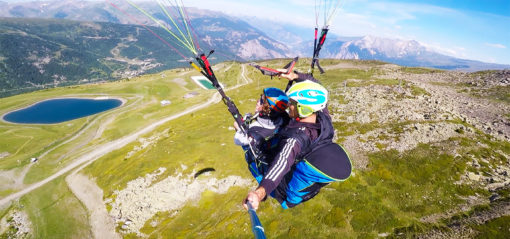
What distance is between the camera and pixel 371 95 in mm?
57094

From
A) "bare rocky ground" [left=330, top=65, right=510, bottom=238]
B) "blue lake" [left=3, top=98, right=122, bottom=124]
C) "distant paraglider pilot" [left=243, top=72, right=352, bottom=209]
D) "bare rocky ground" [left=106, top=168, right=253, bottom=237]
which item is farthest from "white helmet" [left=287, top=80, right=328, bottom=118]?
"blue lake" [left=3, top=98, right=122, bottom=124]

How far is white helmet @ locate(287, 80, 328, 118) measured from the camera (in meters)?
7.32

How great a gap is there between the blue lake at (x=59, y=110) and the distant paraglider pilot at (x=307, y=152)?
5734 inches

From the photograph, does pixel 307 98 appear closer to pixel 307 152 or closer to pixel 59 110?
pixel 307 152

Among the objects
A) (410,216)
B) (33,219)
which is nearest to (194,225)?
(410,216)

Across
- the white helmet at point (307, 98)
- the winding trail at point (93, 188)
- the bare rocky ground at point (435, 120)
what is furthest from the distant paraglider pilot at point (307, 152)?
the winding trail at point (93, 188)

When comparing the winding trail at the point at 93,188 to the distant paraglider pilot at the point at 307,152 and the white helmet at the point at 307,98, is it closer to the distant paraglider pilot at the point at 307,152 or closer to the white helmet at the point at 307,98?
the distant paraglider pilot at the point at 307,152

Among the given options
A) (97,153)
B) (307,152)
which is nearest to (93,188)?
(97,153)

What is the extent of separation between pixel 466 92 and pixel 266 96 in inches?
2687

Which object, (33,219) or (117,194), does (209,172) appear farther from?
(33,219)

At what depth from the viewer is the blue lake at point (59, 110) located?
12212 centimetres

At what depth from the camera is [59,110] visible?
13488cm

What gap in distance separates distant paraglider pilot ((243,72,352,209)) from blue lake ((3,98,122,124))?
14565 centimetres

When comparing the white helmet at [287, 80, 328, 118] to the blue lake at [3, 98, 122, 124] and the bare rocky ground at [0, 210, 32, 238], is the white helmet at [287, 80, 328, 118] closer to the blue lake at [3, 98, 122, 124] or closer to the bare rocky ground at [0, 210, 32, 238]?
the bare rocky ground at [0, 210, 32, 238]
